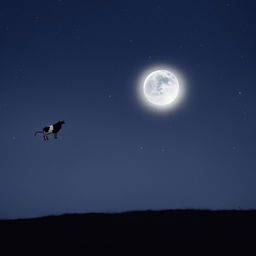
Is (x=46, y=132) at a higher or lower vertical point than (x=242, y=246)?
higher

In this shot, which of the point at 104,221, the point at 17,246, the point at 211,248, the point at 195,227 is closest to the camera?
the point at 211,248

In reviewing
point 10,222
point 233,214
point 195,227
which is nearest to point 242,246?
point 195,227

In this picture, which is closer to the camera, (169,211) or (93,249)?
(93,249)

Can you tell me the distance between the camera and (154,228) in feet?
64.7

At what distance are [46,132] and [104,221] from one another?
618 cm

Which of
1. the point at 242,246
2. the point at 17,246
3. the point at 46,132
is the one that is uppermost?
the point at 46,132

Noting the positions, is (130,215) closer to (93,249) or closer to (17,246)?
(93,249)

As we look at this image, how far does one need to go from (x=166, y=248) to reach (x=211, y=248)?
1943mm

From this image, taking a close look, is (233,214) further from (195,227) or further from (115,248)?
(115,248)

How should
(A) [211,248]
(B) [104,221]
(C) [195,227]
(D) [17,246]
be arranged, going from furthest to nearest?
(B) [104,221] < (C) [195,227] < (D) [17,246] < (A) [211,248]

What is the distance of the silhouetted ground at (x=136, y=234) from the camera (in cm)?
1714

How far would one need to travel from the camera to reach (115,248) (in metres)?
17.5

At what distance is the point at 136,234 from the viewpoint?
1897 cm

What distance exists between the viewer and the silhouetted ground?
17141 mm
